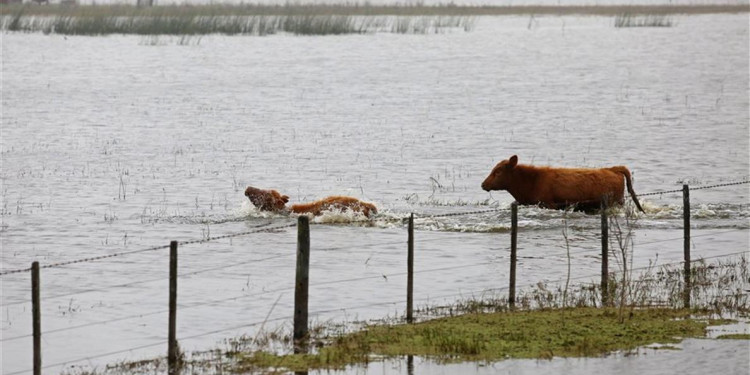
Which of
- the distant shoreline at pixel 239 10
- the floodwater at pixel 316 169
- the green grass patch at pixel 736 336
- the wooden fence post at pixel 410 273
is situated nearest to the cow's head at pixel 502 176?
the floodwater at pixel 316 169

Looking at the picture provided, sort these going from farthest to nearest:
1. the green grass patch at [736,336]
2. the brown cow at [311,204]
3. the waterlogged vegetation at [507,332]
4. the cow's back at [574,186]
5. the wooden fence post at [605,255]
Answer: the brown cow at [311,204]
the cow's back at [574,186]
the wooden fence post at [605,255]
the green grass patch at [736,336]
the waterlogged vegetation at [507,332]

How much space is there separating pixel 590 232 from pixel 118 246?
7.51 meters

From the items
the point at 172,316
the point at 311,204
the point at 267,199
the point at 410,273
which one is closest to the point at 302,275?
the point at 410,273

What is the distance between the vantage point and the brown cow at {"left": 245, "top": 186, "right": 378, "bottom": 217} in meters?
24.5

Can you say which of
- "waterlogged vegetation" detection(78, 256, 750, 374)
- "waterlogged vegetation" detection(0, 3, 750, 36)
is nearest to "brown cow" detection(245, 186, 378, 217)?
"waterlogged vegetation" detection(78, 256, 750, 374)

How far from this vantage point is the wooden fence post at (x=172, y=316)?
45.1 ft

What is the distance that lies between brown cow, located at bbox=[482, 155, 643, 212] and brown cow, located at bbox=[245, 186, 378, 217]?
2147 millimetres

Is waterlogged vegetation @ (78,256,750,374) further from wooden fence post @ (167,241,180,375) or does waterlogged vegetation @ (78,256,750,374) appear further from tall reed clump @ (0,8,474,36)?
tall reed clump @ (0,8,474,36)

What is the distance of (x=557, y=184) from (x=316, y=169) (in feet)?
36.1

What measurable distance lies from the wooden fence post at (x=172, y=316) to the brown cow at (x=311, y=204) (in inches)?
417

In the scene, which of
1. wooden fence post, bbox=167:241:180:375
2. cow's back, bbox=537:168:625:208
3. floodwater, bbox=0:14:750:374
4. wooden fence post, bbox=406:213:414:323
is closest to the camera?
Result: wooden fence post, bbox=167:241:180:375

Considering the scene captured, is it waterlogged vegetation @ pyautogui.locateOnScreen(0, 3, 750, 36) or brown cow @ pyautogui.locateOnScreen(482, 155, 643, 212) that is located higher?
waterlogged vegetation @ pyautogui.locateOnScreen(0, 3, 750, 36)

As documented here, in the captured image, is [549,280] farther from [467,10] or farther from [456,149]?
[467,10]

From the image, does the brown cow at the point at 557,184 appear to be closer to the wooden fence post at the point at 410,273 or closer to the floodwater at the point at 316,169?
the floodwater at the point at 316,169
